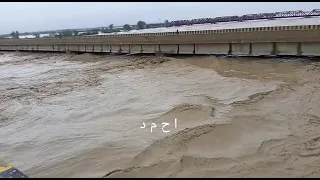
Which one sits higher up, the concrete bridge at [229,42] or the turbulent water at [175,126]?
the concrete bridge at [229,42]

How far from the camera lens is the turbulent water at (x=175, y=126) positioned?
6.89 meters

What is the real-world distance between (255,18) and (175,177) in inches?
4203

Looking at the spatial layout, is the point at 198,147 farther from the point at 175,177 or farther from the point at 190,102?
the point at 190,102

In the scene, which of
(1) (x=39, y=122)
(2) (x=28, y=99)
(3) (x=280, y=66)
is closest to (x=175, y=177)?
(1) (x=39, y=122)

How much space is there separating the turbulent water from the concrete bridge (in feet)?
3.70

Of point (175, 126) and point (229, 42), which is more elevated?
point (229, 42)

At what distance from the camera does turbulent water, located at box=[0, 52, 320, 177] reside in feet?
22.6

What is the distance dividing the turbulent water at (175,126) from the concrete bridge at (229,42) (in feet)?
3.70

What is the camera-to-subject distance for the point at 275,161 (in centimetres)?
658

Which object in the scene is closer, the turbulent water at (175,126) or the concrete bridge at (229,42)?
the turbulent water at (175,126)

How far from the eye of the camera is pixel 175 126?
954 cm

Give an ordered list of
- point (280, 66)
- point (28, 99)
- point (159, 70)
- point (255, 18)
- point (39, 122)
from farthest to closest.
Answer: point (255, 18) → point (159, 70) → point (280, 66) → point (28, 99) → point (39, 122)

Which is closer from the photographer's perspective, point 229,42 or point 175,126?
point 175,126

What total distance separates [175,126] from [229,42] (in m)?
13.6
